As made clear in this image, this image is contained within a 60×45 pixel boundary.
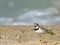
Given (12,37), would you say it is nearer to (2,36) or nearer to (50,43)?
(2,36)

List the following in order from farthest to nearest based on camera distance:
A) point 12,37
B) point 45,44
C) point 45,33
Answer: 1. point 45,33
2. point 12,37
3. point 45,44

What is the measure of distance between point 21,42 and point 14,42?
10.2 inches

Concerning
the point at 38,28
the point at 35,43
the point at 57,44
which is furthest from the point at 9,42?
the point at 38,28

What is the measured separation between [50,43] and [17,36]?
177 cm

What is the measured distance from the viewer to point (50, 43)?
8781mm

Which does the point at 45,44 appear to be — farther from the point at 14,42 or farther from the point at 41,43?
the point at 14,42

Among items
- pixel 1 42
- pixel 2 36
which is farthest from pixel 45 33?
pixel 1 42

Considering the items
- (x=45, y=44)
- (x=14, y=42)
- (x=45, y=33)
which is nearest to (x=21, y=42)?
(x=14, y=42)

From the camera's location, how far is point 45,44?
855cm

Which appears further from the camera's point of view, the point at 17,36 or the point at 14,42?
the point at 17,36

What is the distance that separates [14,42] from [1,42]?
46 centimetres

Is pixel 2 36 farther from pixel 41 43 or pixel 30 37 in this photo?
pixel 41 43

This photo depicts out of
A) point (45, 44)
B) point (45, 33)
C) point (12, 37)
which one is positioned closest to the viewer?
point (45, 44)

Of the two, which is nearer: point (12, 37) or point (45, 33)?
point (12, 37)
